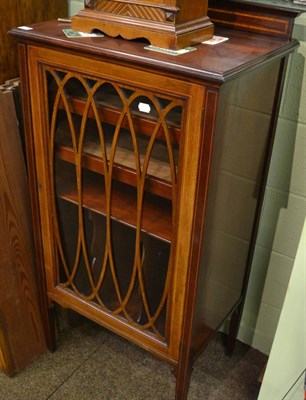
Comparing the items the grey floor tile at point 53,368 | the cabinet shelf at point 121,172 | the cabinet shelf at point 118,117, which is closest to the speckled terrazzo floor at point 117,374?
the grey floor tile at point 53,368

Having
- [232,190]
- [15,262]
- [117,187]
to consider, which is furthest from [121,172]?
[15,262]

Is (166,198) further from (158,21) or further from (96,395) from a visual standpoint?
(96,395)

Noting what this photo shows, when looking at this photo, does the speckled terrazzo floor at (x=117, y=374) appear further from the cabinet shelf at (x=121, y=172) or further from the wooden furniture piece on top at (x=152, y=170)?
the cabinet shelf at (x=121, y=172)

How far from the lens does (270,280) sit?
1.52 m

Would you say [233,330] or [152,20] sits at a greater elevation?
[152,20]

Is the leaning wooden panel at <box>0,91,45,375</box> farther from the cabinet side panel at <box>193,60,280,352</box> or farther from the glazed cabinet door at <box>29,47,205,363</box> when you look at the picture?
the cabinet side panel at <box>193,60,280,352</box>

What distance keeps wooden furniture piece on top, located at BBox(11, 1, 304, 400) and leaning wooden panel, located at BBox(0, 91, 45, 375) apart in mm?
90

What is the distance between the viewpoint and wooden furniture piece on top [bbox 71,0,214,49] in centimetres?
98

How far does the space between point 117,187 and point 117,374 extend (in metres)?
0.72

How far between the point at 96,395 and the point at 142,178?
787mm

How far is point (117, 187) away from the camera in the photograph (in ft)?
3.82

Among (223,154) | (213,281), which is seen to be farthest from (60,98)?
(213,281)

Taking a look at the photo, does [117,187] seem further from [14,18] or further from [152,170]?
[14,18]

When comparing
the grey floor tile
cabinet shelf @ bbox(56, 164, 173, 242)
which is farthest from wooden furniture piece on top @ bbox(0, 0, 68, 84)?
the grey floor tile
